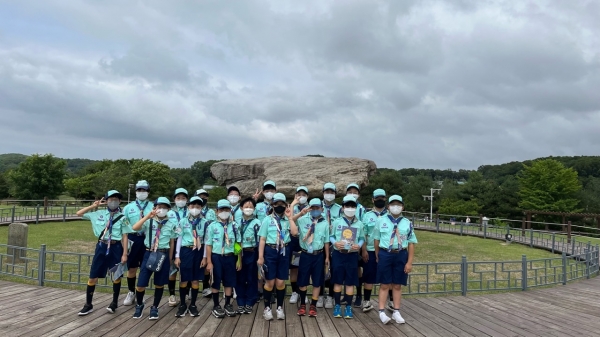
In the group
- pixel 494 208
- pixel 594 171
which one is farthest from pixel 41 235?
pixel 594 171

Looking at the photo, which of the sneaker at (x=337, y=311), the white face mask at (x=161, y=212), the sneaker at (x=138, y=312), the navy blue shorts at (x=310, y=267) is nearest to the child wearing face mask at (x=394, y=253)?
the sneaker at (x=337, y=311)

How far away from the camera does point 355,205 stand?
603 centimetres

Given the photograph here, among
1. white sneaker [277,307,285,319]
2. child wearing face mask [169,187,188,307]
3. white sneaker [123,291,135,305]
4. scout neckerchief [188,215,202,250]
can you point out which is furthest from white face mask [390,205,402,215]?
white sneaker [123,291,135,305]

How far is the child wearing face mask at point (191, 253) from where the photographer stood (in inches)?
230

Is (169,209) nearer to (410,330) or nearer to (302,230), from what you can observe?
(302,230)

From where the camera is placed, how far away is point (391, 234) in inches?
230

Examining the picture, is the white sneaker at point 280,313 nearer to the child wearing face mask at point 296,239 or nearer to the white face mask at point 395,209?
the child wearing face mask at point 296,239

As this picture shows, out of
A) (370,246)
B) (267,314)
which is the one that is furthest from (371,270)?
(267,314)

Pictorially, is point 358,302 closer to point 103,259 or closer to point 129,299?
point 129,299

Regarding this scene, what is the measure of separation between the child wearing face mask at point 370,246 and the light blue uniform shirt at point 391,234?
200mm

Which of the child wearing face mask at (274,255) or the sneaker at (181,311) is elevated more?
the child wearing face mask at (274,255)

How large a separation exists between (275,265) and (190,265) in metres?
1.36

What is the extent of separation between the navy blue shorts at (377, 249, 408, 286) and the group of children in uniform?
0.02 m

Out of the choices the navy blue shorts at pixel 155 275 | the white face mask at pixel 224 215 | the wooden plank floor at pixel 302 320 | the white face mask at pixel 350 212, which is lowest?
the wooden plank floor at pixel 302 320
